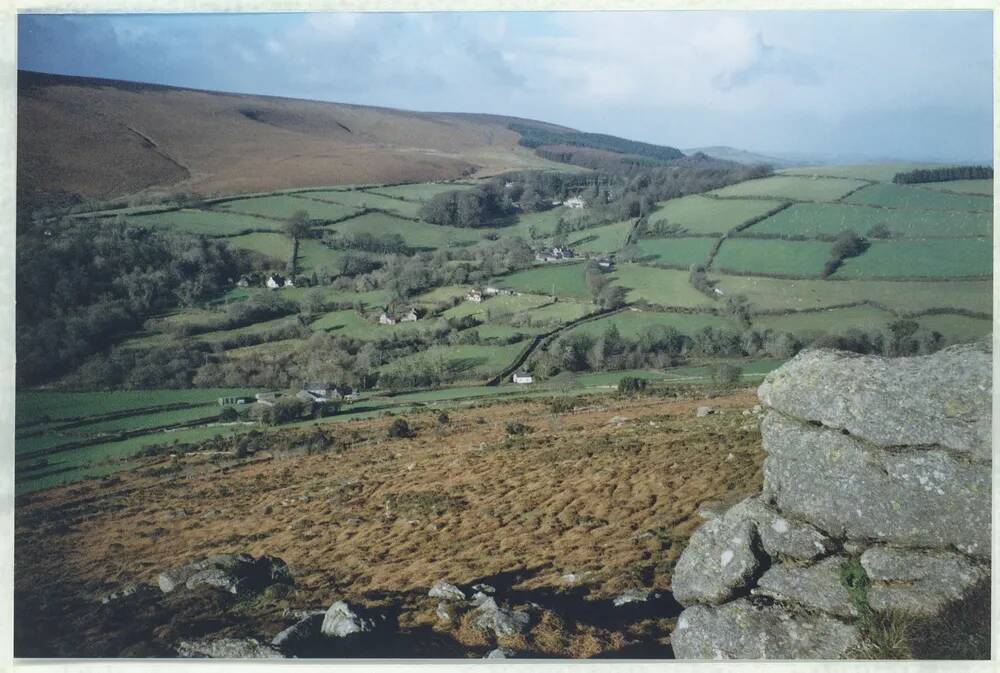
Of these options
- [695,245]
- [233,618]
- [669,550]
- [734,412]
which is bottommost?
[233,618]

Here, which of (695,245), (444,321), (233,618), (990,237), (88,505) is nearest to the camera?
(233,618)

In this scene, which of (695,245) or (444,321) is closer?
(444,321)

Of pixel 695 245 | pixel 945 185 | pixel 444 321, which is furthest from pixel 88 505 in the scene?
pixel 945 185

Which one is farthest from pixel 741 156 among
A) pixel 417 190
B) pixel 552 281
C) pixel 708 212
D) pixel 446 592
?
pixel 446 592

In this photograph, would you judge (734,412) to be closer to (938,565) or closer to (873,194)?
(938,565)

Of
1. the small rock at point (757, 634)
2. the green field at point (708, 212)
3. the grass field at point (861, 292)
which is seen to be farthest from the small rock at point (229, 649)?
the green field at point (708, 212)

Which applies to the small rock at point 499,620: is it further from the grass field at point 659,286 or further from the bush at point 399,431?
the grass field at point 659,286
